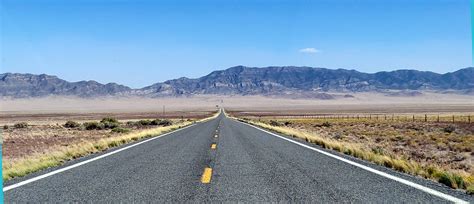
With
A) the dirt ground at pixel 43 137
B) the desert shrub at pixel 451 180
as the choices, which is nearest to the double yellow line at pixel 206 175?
the desert shrub at pixel 451 180

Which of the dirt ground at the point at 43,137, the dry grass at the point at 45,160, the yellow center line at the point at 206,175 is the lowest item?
the dirt ground at the point at 43,137

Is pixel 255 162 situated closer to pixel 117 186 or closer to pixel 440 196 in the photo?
pixel 117 186

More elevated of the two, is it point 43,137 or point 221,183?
point 221,183

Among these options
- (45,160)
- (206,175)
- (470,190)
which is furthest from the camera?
(45,160)

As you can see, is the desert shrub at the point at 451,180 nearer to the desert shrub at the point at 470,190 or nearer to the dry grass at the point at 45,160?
the desert shrub at the point at 470,190

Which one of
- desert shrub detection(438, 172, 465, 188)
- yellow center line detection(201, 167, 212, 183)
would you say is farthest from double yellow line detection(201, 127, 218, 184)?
desert shrub detection(438, 172, 465, 188)

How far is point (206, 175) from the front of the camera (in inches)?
400

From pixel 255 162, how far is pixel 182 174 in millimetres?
2798

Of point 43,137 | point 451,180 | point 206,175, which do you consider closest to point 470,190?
point 451,180

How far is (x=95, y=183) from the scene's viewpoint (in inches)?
368

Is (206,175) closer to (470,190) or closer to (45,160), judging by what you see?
(470,190)

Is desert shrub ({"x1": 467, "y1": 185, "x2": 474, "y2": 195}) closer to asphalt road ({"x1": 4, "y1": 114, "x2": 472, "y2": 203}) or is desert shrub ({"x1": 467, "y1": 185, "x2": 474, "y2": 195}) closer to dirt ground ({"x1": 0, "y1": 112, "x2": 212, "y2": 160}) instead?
asphalt road ({"x1": 4, "y1": 114, "x2": 472, "y2": 203})

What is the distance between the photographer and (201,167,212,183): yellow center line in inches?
372

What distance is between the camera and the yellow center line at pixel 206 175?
9.44 meters
